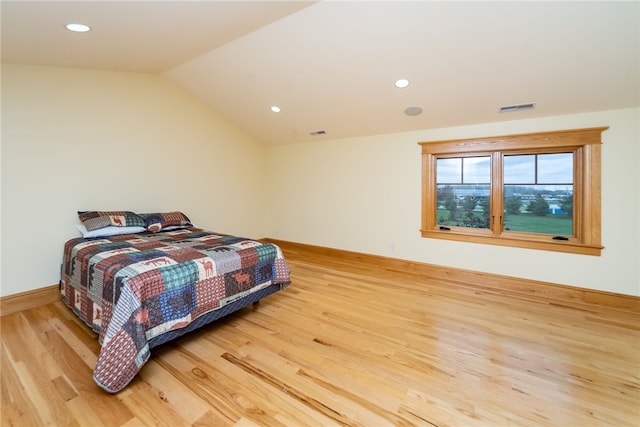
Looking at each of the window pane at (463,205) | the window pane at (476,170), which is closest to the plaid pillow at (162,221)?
the window pane at (463,205)

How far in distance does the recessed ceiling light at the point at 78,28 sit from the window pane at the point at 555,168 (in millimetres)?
4672

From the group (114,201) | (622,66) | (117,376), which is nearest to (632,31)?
(622,66)

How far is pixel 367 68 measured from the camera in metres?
2.94

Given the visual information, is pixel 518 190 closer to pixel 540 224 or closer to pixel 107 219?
pixel 540 224

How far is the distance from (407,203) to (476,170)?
99 cm

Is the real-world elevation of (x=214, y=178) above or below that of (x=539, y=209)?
above

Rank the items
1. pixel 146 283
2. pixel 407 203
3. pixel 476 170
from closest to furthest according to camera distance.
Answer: pixel 146 283 < pixel 476 170 < pixel 407 203

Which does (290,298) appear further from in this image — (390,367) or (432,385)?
(432,385)

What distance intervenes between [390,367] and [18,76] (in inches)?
171

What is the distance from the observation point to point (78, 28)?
2152mm

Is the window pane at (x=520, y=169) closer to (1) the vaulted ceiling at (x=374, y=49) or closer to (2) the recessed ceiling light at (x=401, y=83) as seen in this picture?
(1) the vaulted ceiling at (x=374, y=49)

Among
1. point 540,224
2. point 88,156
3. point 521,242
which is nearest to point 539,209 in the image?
point 540,224

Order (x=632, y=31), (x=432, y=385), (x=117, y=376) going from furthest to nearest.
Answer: (x=632, y=31), (x=432, y=385), (x=117, y=376)

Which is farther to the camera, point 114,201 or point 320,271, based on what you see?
point 320,271
